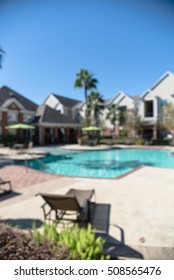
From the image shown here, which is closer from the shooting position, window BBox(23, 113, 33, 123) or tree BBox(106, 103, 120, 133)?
window BBox(23, 113, 33, 123)

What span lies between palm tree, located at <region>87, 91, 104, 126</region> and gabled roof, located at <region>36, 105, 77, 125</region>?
4.47m

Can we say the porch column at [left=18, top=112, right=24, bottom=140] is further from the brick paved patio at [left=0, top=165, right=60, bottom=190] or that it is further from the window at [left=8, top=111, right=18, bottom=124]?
the brick paved patio at [left=0, top=165, right=60, bottom=190]

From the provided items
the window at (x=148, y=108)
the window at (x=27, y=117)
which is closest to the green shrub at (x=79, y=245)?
the window at (x=27, y=117)

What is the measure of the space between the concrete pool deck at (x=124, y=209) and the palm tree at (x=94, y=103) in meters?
21.7

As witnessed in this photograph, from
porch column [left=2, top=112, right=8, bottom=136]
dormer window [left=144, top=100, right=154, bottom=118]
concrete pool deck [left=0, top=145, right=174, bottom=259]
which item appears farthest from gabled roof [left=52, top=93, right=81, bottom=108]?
concrete pool deck [left=0, top=145, right=174, bottom=259]

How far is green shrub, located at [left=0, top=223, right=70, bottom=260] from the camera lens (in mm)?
2680

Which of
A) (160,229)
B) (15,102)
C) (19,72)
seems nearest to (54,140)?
(15,102)

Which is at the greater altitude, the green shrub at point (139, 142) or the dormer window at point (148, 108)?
the dormer window at point (148, 108)

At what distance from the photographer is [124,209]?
5727 mm

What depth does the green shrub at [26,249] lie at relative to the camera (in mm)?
2680

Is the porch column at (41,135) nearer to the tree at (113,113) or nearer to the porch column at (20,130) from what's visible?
the porch column at (20,130)

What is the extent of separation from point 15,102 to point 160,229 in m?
28.9

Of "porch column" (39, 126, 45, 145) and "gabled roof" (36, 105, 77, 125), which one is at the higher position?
"gabled roof" (36, 105, 77, 125)
